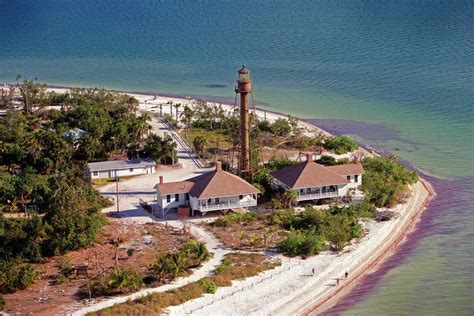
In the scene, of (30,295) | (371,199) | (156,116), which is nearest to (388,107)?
(156,116)

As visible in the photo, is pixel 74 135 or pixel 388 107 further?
pixel 388 107

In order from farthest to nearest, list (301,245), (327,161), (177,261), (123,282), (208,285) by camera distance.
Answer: (327,161)
(301,245)
(177,261)
(208,285)
(123,282)

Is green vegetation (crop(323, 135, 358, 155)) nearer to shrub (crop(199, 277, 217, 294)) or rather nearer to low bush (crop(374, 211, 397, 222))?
low bush (crop(374, 211, 397, 222))

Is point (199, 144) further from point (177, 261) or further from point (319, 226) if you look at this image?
point (177, 261)

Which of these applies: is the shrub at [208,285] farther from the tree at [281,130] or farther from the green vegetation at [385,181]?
the tree at [281,130]

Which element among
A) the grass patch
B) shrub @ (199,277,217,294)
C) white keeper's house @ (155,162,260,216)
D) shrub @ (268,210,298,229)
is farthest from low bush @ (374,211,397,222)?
the grass patch

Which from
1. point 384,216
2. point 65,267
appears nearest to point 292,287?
point 65,267

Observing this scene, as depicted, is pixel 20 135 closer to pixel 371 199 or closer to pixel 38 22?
pixel 371 199
